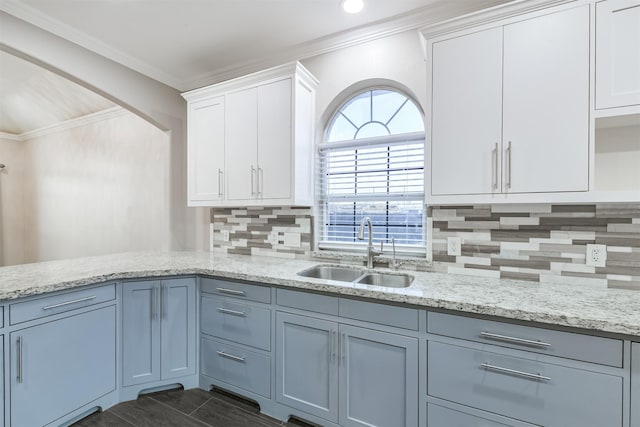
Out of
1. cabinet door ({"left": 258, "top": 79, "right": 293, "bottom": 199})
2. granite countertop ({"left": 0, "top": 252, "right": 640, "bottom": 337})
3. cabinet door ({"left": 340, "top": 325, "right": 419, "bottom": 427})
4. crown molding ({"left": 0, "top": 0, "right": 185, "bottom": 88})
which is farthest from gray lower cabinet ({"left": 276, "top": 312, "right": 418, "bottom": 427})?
crown molding ({"left": 0, "top": 0, "right": 185, "bottom": 88})

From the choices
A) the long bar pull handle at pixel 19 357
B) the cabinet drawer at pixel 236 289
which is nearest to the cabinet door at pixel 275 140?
the cabinet drawer at pixel 236 289

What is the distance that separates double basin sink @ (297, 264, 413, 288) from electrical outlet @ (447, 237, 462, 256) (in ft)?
1.15

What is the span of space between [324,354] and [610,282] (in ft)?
5.32

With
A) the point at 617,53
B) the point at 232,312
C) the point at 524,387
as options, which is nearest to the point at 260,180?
the point at 232,312

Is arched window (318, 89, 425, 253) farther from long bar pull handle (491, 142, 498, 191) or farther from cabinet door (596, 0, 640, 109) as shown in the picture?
cabinet door (596, 0, 640, 109)

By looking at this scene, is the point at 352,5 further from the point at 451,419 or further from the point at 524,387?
the point at 451,419

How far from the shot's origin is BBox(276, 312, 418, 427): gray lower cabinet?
4.83ft

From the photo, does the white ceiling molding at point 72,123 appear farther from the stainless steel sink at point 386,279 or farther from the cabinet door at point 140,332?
the stainless steel sink at point 386,279

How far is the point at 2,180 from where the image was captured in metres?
5.51

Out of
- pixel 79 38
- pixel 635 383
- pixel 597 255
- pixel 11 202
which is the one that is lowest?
pixel 635 383

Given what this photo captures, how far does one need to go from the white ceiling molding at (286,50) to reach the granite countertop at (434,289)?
1.76 m

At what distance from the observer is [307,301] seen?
170 cm

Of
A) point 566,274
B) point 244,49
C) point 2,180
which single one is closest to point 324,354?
point 566,274

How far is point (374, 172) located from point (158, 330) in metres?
1.98
